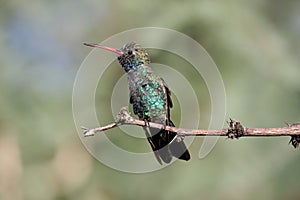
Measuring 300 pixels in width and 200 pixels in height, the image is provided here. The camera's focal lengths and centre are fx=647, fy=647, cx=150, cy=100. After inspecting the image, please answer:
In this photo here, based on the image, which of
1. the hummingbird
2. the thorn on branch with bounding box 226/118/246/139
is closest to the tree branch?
the thorn on branch with bounding box 226/118/246/139

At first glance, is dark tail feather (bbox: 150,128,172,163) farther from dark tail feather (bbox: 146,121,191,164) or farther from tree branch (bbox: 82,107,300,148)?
tree branch (bbox: 82,107,300,148)

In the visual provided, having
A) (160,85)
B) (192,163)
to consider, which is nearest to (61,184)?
(192,163)

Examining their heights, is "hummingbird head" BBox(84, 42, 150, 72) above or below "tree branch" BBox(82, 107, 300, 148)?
above

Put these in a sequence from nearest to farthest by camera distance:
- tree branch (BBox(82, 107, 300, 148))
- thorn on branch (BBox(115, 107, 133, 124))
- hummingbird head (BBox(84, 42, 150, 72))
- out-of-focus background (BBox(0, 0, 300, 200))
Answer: tree branch (BBox(82, 107, 300, 148)) < thorn on branch (BBox(115, 107, 133, 124)) < hummingbird head (BBox(84, 42, 150, 72)) < out-of-focus background (BBox(0, 0, 300, 200))

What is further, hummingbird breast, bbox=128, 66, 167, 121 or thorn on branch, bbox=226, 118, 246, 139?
hummingbird breast, bbox=128, 66, 167, 121

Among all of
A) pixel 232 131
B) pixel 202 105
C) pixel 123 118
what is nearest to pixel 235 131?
pixel 232 131

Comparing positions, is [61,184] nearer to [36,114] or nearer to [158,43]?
[36,114]

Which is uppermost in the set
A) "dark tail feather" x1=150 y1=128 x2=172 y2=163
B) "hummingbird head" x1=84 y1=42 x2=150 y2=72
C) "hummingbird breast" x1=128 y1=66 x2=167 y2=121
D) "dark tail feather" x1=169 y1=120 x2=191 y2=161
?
"hummingbird head" x1=84 y1=42 x2=150 y2=72

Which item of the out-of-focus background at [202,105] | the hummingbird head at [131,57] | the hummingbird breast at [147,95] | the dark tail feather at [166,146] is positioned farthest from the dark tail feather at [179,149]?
the out-of-focus background at [202,105]

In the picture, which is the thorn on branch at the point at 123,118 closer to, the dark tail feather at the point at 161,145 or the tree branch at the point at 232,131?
the tree branch at the point at 232,131

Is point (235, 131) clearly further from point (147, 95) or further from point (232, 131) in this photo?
point (147, 95)

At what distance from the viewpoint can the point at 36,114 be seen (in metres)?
4.95

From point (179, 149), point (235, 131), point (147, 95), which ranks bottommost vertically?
point (235, 131)

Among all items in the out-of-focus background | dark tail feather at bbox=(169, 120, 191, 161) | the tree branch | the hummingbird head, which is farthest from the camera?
the out-of-focus background
